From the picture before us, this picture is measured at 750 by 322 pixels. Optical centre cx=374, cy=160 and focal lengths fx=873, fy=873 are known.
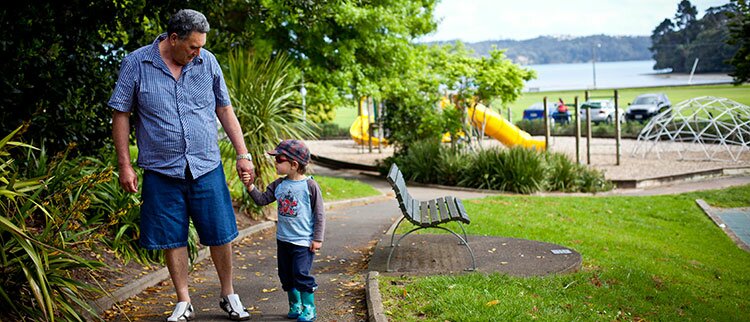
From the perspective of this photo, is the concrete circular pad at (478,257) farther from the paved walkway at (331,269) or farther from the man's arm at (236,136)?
the man's arm at (236,136)

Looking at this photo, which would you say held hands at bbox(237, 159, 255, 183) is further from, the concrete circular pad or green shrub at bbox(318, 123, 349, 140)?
green shrub at bbox(318, 123, 349, 140)

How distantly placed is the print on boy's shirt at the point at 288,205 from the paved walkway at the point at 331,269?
0.74 meters

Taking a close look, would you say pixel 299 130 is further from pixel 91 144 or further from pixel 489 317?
pixel 489 317

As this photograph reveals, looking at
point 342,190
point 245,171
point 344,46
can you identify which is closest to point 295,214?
point 245,171

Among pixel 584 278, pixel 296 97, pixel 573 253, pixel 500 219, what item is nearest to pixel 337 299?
pixel 584 278

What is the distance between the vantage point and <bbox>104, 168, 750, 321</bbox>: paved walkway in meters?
6.15

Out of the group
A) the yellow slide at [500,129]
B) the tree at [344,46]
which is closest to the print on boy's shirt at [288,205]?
the tree at [344,46]

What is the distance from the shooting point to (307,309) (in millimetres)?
5719

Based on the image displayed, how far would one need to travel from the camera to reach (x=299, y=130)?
1229 centimetres

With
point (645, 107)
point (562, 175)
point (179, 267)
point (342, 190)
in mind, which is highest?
point (179, 267)

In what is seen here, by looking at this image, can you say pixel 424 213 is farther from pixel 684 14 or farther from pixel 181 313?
pixel 684 14

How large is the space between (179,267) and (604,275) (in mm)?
3968

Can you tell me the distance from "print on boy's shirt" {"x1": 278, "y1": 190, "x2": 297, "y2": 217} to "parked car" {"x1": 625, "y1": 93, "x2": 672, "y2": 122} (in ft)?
123

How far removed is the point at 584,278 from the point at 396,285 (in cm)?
175
